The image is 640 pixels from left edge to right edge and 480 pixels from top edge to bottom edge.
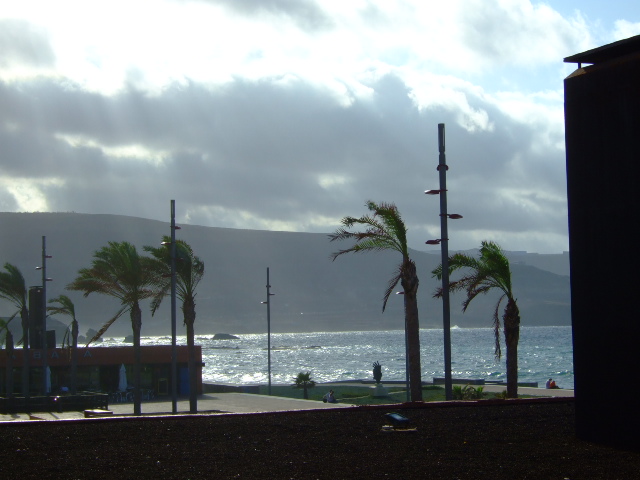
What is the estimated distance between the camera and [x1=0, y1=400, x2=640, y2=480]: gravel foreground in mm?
10156

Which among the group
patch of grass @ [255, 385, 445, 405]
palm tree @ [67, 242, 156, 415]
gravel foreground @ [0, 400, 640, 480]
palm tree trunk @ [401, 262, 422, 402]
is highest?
palm tree @ [67, 242, 156, 415]

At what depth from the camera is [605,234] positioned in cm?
1151

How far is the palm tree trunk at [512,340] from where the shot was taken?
78.8 feet

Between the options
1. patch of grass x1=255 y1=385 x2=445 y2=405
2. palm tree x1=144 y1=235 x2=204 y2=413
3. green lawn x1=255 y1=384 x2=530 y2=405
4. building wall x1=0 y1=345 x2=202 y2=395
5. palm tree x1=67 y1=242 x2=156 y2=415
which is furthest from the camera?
building wall x1=0 y1=345 x2=202 y2=395

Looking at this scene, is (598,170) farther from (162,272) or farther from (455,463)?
(162,272)

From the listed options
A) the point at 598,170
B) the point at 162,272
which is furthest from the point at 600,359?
the point at 162,272

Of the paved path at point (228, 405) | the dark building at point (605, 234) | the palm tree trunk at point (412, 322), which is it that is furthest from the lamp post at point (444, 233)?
the paved path at point (228, 405)

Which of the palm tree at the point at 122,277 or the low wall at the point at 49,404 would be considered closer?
the low wall at the point at 49,404

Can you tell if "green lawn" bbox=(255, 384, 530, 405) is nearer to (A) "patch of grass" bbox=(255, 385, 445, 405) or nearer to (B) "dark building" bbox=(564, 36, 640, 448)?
(A) "patch of grass" bbox=(255, 385, 445, 405)

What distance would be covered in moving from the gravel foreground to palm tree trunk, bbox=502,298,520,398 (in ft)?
28.0

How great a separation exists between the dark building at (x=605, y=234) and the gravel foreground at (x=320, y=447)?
24.9 inches

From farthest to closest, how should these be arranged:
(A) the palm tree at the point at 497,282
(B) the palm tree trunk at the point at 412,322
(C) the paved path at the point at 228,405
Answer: (C) the paved path at the point at 228,405 < (A) the palm tree at the point at 497,282 < (B) the palm tree trunk at the point at 412,322

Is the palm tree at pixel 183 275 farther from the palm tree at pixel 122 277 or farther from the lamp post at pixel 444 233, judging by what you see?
the lamp post at pixel 444 233

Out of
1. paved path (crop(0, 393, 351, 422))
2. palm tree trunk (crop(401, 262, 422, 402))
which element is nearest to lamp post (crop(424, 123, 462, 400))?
→ palm tree trunk (crop(401, 262, 422, 402))
